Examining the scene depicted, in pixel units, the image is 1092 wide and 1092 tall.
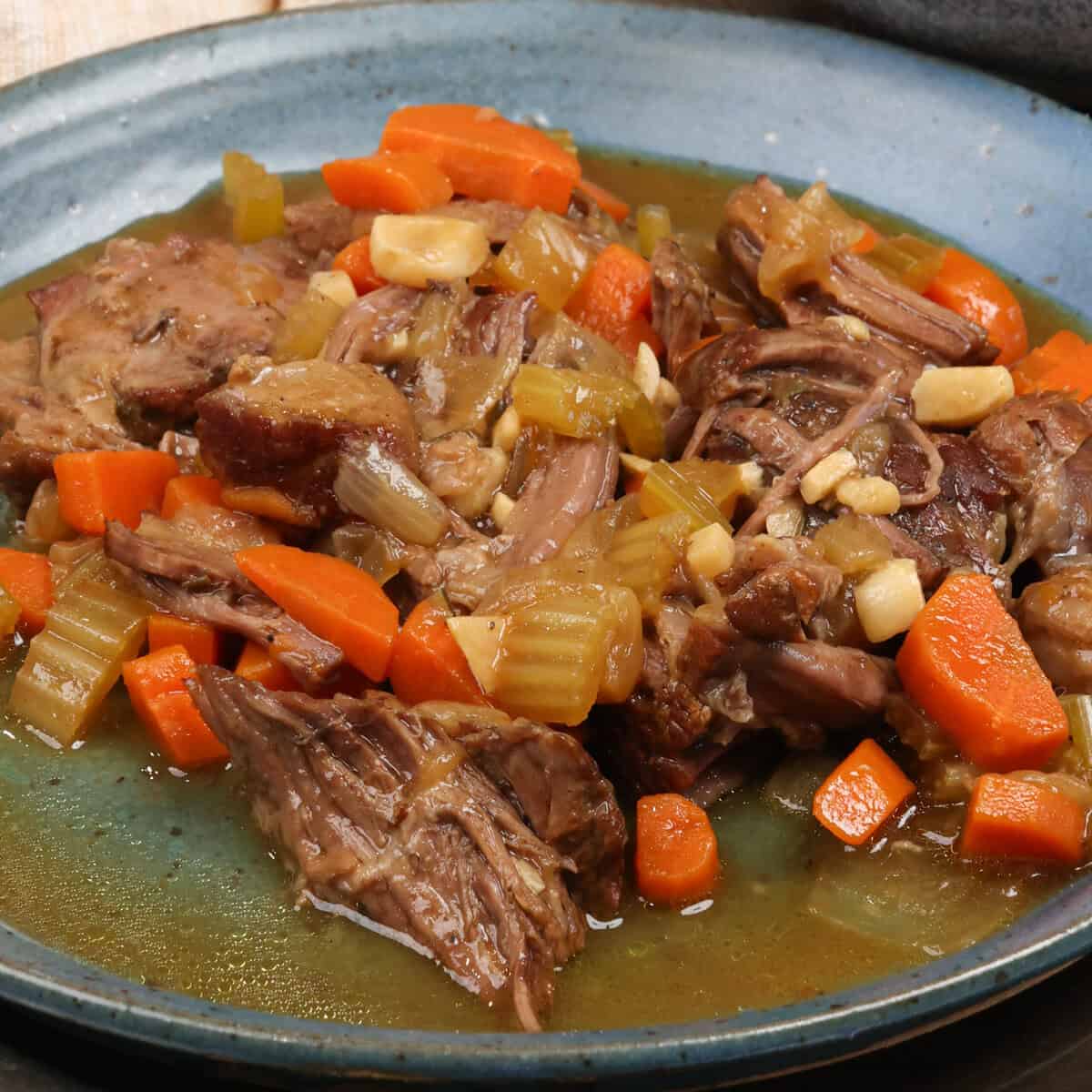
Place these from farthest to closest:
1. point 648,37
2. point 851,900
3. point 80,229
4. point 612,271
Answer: point 648,37 < point 80,229 < point 612,271 < point 851,900

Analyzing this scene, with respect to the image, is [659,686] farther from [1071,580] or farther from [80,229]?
[80,229]

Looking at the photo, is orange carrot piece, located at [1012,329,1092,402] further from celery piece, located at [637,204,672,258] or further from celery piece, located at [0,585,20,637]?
celery piece, located at [0,585,20,637]

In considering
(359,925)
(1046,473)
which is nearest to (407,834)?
(359,925)

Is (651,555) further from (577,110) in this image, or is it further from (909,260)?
(577,110)

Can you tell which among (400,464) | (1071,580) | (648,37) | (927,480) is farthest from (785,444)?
(648,37)

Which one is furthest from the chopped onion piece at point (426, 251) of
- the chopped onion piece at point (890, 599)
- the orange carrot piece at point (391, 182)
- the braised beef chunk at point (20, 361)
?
the chopped onion piece at point (890, 599)

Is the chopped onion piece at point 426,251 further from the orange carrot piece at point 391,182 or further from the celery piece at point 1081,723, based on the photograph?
the celery piece at point 1081,723
